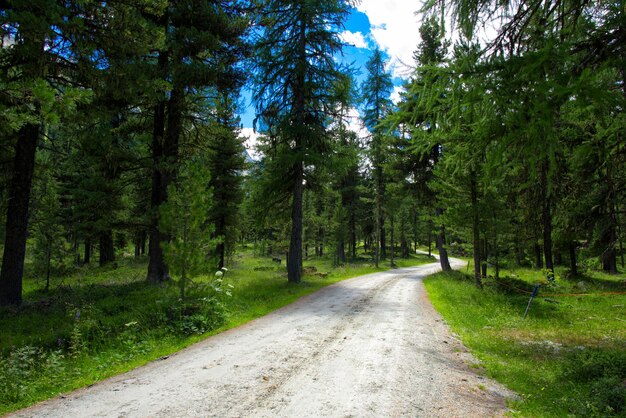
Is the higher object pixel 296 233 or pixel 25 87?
pixel 25 87

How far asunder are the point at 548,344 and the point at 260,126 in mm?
14858

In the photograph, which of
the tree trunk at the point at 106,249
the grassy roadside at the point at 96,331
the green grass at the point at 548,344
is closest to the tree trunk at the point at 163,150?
the grassy roadside at the point at 96,331

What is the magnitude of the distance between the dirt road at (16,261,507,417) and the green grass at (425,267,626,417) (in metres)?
0.61

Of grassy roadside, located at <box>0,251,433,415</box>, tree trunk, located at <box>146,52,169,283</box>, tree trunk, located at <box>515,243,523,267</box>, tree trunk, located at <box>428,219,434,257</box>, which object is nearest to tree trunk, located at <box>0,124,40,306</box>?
grassy roadside, located at <box>0,251,433,415</box>

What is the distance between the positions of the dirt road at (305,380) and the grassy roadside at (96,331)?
0.67 m

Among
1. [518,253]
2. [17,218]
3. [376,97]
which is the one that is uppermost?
[376,97]

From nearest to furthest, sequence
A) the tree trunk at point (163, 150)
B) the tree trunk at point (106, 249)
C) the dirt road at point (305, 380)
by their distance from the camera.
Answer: the dirt road at point (305, 380)
the tree trunk at point (163, 150)
the tree trunk at point (106, 249)

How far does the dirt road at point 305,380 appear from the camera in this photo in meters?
4.49

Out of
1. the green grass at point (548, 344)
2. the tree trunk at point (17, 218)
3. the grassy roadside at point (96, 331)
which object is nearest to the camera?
the green grass at point (548, 344)

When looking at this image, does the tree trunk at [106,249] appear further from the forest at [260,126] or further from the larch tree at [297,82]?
the larch tree at [297,82]

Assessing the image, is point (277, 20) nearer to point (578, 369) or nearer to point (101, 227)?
point (101, 227)

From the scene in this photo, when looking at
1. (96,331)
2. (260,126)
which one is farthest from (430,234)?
(96,331)

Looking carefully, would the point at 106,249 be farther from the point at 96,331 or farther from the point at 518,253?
the point at 518,253

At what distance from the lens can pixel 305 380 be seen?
17.5 ft
